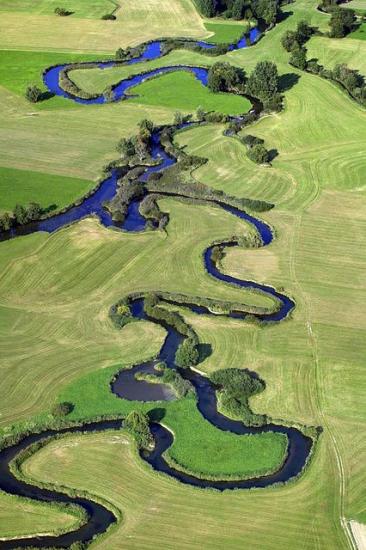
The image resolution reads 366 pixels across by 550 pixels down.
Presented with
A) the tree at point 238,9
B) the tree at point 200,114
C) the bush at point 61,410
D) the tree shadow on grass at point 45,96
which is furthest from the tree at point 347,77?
the bush at point 61,410

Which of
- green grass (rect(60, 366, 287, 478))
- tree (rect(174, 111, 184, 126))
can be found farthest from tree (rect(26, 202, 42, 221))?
tree (rect(174, 111, 184, 126))

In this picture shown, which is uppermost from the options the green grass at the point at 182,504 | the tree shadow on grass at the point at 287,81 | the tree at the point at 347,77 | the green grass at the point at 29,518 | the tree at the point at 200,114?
the tree at the point at 347,77

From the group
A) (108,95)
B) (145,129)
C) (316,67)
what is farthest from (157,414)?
(316,67)

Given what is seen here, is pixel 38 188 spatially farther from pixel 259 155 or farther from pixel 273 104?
pixel 273 104

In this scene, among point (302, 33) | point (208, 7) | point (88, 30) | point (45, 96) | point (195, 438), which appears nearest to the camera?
point (195, 438)

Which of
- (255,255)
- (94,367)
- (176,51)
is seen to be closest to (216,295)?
(255,255)

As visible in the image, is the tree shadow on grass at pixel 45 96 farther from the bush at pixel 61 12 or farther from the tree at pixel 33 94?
the bush at pixel 61 12
